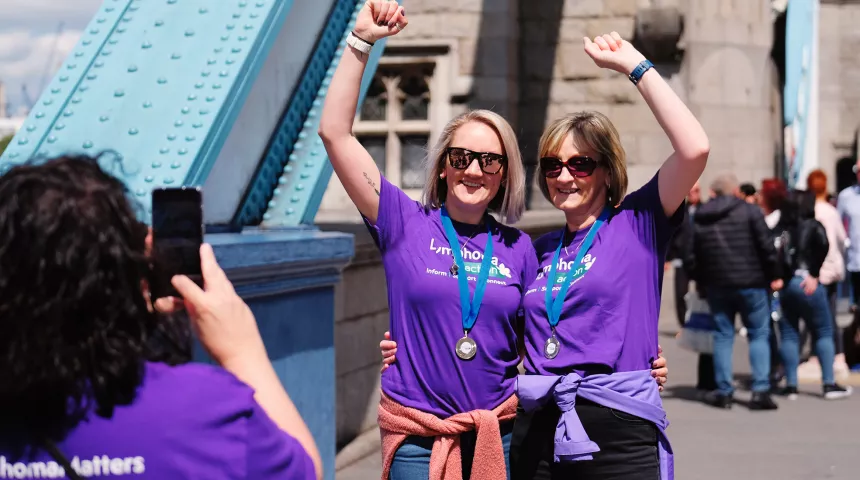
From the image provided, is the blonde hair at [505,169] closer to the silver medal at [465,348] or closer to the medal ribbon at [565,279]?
the medal ribbon at [565,279]

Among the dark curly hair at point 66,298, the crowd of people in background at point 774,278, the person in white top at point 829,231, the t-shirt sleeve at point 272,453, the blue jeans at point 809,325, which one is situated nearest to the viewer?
the dark curly hair at point 66,298

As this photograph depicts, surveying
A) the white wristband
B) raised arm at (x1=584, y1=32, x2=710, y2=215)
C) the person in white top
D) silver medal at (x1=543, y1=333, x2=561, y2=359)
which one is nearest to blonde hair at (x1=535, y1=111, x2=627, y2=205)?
raised arm at (x1=584, y1=32, x2=710, y2=215)

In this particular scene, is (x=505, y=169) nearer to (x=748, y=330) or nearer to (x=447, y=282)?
(x=447, y=282)

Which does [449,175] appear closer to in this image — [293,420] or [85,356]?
[293,420]

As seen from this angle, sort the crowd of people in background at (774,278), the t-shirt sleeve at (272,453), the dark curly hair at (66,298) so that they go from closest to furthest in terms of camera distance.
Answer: the dark curly hair at (66,298)
the t-shirt sleeve at (272,453)
the crowd of people in background at (774,278)

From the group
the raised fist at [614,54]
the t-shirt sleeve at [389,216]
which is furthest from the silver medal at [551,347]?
the raised fist at [614,54]

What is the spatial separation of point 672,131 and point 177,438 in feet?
5.81

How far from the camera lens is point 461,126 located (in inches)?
119

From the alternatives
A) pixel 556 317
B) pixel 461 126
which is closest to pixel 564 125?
pixel 461 126

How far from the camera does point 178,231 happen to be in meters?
1.69

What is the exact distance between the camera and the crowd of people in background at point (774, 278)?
770cm

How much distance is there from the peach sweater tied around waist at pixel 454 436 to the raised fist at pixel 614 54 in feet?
2.86

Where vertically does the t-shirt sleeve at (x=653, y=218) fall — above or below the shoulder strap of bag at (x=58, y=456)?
below

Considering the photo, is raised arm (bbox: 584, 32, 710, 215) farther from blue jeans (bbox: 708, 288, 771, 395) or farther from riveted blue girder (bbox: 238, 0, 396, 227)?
blue jeans (bbox: 708, 288, 771, 395)
